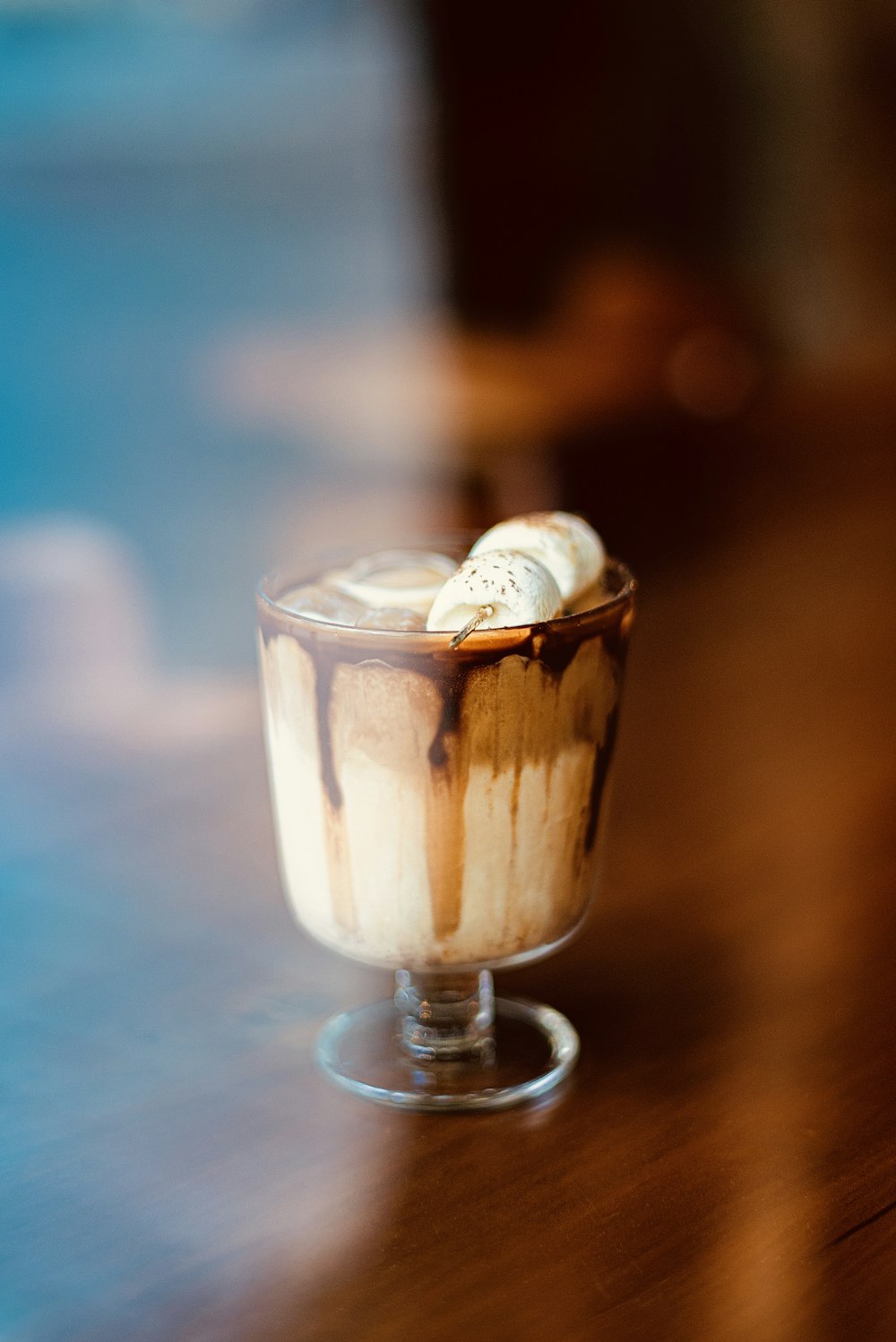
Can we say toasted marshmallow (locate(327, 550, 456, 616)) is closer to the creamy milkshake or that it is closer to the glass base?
the creamy milkshake

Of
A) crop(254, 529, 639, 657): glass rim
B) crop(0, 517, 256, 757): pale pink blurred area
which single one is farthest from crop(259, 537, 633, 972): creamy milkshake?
crop(0, 517, 256, 757): pale pink blurred area

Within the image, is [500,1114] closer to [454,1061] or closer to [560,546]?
[454,1061]

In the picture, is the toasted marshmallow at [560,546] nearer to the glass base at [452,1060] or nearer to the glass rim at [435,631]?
the glass rim at [435,631]

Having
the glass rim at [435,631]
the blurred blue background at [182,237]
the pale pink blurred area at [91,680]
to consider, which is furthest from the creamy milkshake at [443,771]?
the blurred blue background at [182,237]

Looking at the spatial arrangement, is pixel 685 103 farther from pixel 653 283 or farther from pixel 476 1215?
pixel 476 1215

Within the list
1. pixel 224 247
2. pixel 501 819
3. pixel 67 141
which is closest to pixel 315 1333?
pixel 501 819

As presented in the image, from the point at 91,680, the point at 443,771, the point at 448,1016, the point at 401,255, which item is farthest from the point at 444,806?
the point at 401,255
